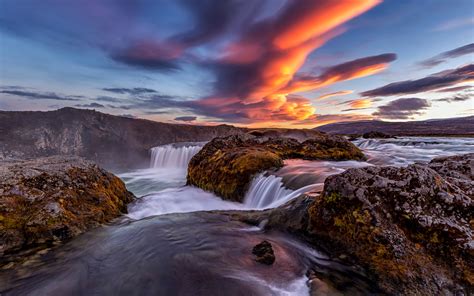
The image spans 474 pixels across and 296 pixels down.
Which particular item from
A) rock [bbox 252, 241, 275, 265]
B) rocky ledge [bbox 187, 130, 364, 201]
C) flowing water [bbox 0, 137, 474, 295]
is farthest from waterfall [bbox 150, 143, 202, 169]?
rock [bbox 252, 241, 275, 265]

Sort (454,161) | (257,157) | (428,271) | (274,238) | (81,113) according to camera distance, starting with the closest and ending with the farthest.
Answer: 1. (428,271)
2. (274,238)
3. (454,161)
4. (257,157)
5. (81,113)

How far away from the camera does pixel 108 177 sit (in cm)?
798

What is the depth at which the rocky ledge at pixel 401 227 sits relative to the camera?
9.93 ft

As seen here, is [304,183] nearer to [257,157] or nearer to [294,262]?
[257,157]

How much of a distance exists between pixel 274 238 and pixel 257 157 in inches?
219

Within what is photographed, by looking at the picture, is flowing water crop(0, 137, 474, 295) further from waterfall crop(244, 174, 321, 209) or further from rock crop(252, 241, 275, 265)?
waterfall crop(244, 174, 321, 209)

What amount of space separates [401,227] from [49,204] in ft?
22.3

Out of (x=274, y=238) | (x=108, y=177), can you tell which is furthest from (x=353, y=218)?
(x=108, y=177)

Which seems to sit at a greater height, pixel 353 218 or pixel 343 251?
pixel 353 218

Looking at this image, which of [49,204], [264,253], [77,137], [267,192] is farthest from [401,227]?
[77,137]

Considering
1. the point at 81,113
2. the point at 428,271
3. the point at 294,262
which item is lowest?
the point at 294,262

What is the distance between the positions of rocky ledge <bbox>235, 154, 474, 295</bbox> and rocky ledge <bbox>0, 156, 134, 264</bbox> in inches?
196

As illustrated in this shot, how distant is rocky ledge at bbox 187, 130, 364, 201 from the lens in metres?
9.56

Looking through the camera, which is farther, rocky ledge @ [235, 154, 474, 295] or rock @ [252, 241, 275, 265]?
rock @ [252, 241, 275, 265]
